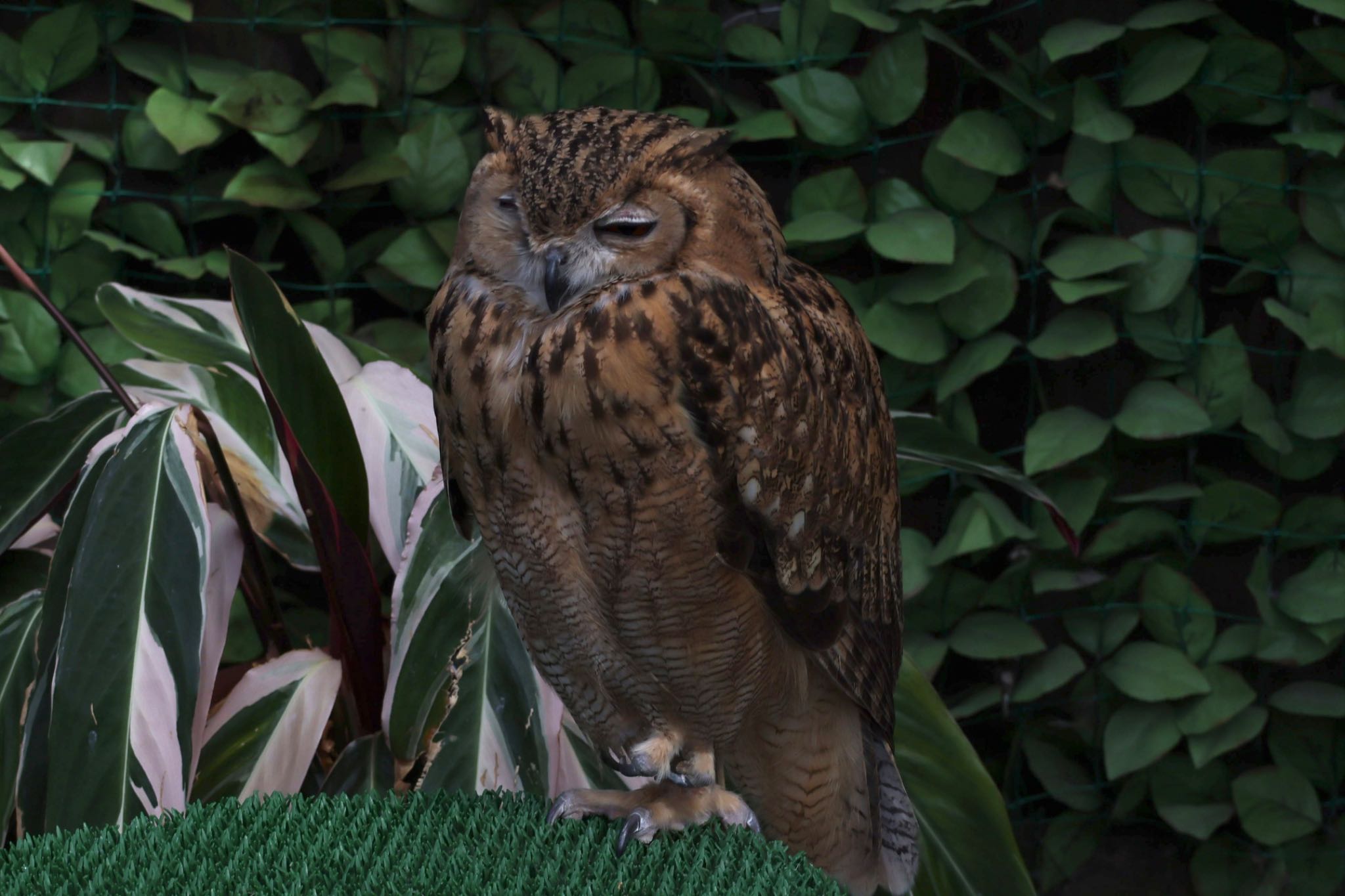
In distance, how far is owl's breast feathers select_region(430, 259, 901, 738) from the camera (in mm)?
1057

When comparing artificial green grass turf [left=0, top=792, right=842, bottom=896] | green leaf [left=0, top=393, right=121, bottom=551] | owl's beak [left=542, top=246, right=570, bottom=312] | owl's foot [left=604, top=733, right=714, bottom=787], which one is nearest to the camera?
artificial green grass turf [left=0, top=792, right=842, bottom=896]

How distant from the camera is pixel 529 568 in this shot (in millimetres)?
1163

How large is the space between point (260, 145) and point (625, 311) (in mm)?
1201

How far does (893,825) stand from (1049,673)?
0.64 m

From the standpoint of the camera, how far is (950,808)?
61.4 inches

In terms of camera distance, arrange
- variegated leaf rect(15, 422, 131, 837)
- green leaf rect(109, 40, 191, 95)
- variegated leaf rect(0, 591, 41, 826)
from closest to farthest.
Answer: variegated leaf rect(15, 422, 131, 837) < variegated leaf rect(0, 591, 41, 826) < green leaf rect(109, 40, 191, 95)

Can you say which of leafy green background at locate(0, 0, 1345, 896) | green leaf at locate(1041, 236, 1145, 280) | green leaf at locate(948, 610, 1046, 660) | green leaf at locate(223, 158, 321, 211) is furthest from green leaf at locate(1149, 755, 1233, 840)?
green leaf at locate(223, 158, 321, 211)

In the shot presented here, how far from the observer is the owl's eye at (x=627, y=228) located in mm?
1065

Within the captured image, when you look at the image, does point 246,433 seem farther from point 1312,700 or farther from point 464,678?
point 1312,700

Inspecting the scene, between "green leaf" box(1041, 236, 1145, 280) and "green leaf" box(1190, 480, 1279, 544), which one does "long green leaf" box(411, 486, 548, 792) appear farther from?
"green leaf" box(1190, 480, 1279, 544)

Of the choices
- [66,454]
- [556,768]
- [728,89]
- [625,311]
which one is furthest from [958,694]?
[66,454]

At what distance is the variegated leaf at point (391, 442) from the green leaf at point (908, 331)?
0.70 m

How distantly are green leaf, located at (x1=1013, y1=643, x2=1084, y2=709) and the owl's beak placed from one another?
1.23 metres

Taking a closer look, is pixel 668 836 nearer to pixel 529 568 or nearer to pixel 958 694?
pixel 529 568
